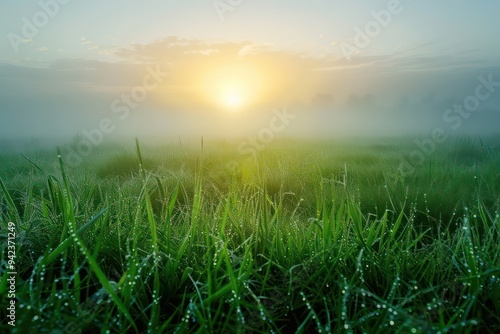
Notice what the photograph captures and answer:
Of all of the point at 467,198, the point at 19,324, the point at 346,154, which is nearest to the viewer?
the point at 19,324

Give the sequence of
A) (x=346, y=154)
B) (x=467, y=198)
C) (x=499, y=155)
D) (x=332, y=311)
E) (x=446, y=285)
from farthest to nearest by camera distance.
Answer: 1. (x=346, y=154)
2. (x=499, y=155)
3. (x=467, y=198)
4. (x=446, y=285)
5. (x=332, y=311)

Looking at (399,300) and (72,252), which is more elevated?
(72,252)

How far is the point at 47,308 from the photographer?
1438 millimetres

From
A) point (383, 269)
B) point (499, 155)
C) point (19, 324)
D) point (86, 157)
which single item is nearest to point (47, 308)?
point (19, 324)

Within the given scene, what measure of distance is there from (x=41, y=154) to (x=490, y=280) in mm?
5239

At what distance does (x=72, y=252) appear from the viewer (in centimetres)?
177

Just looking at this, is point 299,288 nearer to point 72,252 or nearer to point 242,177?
point 72,252

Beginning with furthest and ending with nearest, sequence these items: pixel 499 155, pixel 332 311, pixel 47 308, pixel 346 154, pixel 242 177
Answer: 1. pixel 346 154
2. pixel 499 155
3. pixel 242 177
4. pixel 332 311
5. pixel 47 308

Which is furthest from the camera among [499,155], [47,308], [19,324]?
[499,155]

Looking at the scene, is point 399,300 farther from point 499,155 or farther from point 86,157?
point 86,157

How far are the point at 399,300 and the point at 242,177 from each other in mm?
2211

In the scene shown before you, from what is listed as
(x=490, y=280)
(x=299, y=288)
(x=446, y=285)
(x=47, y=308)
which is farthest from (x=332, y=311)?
(x=47, y=308)

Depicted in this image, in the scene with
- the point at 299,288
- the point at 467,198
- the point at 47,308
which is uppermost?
the point at 47,308

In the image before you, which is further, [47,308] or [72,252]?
[72,252]
